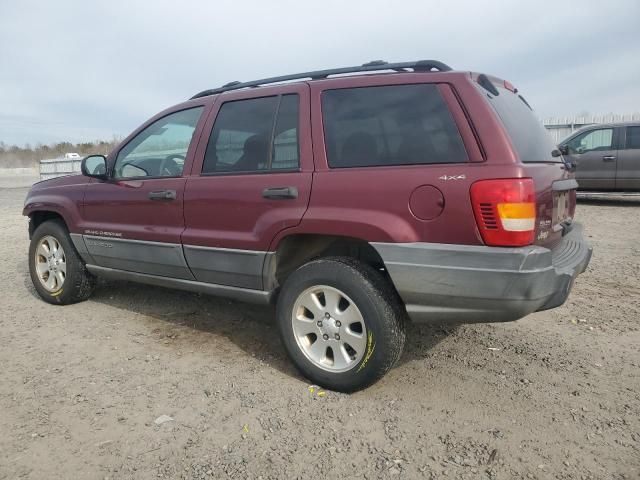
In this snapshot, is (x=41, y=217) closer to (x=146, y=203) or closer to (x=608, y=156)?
(x=146, y=203)

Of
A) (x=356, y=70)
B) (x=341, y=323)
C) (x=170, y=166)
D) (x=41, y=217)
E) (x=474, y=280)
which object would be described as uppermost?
(x=356, y=70)

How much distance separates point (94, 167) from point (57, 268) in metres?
1.13

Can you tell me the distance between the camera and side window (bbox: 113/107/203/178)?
145 inches

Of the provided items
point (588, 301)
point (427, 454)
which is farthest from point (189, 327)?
point (588, 301)

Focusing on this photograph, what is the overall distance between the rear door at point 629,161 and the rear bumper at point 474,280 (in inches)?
345

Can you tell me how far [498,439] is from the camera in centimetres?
239

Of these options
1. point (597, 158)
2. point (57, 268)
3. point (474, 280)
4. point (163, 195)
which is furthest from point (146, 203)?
point (597, 158)

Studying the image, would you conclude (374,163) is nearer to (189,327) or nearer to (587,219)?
(189,327)

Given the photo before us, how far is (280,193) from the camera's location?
9.71 feet

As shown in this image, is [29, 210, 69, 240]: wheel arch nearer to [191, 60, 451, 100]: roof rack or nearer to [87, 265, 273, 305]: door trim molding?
[87, 265, 273, 305]: door trim molding

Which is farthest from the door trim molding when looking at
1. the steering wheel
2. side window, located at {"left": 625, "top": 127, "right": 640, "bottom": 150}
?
side window, located at {"left": 625, "top": 127, "right": 640, "bottom": 150}

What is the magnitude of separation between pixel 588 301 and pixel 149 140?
4193 mm

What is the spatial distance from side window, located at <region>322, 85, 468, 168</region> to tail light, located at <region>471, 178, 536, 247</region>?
0.23 m

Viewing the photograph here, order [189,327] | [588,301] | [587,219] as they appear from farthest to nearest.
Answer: [587,219] < [588,301] < [189,327]
